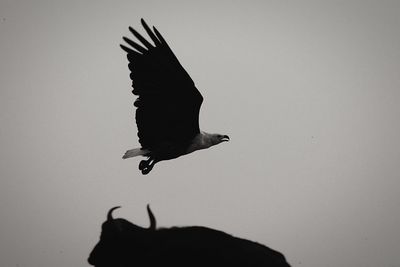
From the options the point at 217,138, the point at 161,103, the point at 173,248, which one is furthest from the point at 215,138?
the point at 173,248

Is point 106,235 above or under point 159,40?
under

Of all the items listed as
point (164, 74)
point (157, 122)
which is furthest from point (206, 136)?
point (164, 74)

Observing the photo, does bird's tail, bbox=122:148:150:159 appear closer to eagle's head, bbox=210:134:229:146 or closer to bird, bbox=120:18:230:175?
bird, bbox=120:18:230:175

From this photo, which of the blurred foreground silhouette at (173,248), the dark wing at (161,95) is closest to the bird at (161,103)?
the dark wing at (161,95)

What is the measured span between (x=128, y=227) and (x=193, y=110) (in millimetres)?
3950

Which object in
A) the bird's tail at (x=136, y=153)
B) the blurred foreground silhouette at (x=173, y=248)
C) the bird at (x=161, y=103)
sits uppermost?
the bird at (x=161, y=103)

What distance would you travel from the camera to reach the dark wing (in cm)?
723

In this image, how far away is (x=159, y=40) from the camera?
276 inches

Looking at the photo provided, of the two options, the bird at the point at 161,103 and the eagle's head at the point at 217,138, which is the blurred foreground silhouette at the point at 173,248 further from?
the eagle's head at the point at 217,138

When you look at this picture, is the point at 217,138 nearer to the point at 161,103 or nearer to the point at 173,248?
the point at 161,103

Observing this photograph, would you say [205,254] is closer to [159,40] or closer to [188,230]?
[188,230]

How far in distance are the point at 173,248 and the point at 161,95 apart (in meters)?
4.19

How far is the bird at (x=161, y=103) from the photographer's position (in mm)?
7242

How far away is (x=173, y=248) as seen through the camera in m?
3.71
